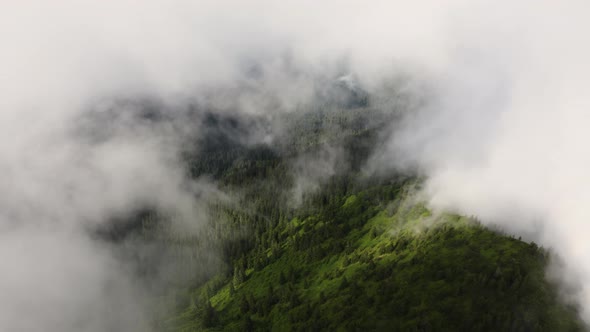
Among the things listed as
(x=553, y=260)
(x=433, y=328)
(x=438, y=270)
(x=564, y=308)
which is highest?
(x=438, y=270)

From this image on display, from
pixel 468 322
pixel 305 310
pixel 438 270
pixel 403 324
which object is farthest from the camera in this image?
pixel 305 310

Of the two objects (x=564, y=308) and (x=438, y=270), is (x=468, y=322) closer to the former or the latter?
(x=438, y=270)

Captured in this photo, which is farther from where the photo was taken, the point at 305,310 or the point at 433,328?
the point at 305,310

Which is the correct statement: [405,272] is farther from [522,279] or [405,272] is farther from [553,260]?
[553,260]

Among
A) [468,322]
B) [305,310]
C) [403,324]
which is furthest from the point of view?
[305,310]

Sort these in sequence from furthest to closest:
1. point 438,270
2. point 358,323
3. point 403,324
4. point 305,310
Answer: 1. point 305,310
2. point 438,270
3. point 358,323
4. point 403,324

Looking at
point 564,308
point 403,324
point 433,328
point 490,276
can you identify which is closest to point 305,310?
point 403,324

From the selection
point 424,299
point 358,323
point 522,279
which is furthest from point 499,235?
point 358,323

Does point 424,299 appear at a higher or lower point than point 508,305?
higher

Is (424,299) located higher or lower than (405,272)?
lower
